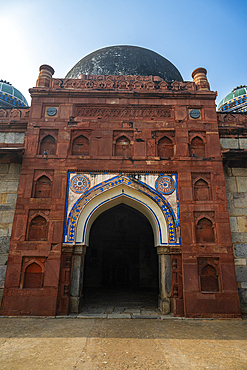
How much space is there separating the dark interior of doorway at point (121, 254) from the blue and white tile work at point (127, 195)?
377 cm

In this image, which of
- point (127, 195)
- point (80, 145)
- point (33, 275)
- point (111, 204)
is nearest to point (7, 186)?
point (80, 145)

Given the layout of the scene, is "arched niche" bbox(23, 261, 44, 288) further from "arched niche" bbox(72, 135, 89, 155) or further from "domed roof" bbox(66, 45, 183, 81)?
"domed roof" bbox(66, 45, 183, 81)

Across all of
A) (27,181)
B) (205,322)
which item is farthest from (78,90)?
(205,322)

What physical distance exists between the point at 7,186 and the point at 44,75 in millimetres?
3429

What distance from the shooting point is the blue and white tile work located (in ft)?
20.2

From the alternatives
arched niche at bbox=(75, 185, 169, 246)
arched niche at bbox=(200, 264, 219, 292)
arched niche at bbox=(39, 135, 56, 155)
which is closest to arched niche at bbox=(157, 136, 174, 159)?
arched niche at bbox=(75, 185, 169, 246)

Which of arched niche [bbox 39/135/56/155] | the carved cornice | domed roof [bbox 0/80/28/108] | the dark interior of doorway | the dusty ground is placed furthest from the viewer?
domed roof [bbox 0/80/28/108]

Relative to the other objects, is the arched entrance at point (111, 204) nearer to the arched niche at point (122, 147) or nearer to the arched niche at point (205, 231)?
the arched niche at point (205, 231)

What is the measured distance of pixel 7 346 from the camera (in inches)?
153

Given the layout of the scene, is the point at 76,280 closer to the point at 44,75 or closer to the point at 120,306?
the point at 120,306

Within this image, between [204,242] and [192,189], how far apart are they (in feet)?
4.43

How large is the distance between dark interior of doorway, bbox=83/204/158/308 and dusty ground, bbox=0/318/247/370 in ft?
16.5

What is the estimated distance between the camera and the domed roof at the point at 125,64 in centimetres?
933

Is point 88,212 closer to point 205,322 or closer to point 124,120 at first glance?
point 124,120
